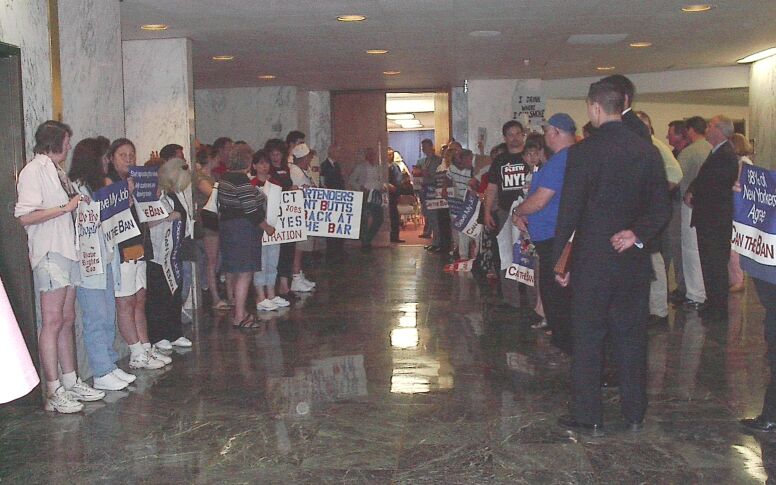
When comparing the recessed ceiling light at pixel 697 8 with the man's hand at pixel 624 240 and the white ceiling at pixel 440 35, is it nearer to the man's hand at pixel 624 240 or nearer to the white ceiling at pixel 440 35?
the white ceiling at pixel 440 35

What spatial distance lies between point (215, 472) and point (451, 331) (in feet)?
12.4

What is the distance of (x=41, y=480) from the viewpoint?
4.50 m

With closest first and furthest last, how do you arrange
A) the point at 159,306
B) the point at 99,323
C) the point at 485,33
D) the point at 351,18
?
the point at 99,323, the point at 159,306, the point at 351,18, the point at 485,33

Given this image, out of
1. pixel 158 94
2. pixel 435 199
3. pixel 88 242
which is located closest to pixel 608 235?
pixel 88 242

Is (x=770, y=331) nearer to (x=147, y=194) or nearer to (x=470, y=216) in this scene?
(x=147, y=194)

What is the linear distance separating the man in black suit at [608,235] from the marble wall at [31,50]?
3380mm

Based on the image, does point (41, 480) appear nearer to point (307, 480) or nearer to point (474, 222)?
point (307, 480)

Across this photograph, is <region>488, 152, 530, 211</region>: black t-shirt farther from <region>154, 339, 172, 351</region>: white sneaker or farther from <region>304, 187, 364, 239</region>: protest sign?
<region>154, 339, 172, 351</region>: white sneaker

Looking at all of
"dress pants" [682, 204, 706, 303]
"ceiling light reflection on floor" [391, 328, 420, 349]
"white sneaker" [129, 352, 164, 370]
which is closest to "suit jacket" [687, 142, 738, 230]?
"dress pants" [682, 204, 706, 303]

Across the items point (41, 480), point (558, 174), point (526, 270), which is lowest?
point (41, 480)

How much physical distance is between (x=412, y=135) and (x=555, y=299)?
26.4m

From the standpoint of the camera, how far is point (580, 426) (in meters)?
5.11

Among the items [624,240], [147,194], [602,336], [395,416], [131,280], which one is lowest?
[395,416]

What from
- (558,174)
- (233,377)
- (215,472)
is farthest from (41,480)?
(558,174)
